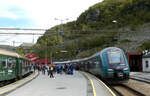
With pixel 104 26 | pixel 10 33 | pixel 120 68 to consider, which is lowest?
pixel 120 68

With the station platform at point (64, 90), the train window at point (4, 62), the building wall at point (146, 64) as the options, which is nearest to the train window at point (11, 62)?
the train window at point (4, 62)

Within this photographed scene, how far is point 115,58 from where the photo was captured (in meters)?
20.6

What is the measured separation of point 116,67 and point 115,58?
109cm

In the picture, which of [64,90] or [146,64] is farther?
[146,64]

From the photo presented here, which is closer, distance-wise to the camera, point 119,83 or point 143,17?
point 119,83

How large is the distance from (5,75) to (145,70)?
1209 inches

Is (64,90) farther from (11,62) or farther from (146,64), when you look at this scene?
(146,64)

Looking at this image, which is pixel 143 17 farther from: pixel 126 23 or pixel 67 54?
pixel 67 54

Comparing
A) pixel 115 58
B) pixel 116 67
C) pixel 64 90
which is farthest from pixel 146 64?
pixel 64 90

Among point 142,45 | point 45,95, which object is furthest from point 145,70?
point 45,95

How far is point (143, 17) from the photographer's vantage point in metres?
124

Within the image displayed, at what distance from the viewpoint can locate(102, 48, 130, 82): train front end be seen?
19.6m

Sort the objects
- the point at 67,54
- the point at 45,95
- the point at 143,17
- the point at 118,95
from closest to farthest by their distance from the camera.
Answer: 1. the point at 45,95
2. the point at 118,95
3. the point at 67,54
4. the point at 143,17

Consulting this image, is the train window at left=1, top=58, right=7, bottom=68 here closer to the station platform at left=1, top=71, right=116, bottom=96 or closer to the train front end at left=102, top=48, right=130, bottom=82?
the station platform at left=1, top=71, right=116, bottom=96
